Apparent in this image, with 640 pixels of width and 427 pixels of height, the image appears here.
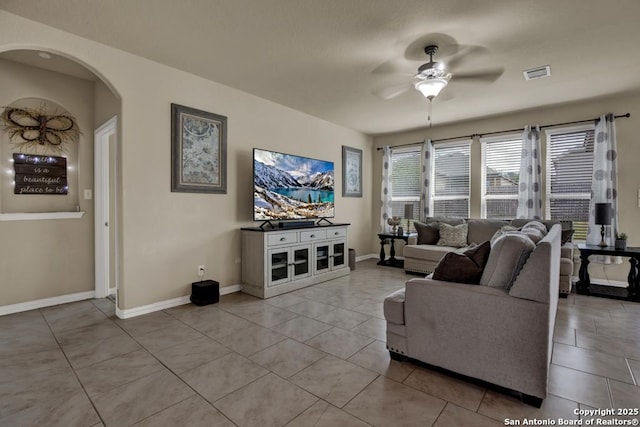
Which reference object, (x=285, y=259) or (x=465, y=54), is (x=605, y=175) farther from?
(x=285, y=259)

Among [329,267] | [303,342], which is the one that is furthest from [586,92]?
[303,342]

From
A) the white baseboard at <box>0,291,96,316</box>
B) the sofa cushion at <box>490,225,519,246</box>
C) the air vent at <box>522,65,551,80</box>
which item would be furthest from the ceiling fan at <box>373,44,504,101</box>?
the white baseboard at <box>0,291,96,316</box>

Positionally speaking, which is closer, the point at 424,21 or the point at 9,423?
the point at 9,423

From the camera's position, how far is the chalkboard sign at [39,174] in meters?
3.37

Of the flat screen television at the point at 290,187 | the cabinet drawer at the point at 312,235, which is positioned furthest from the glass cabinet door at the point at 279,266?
the flat screen television at the point at 290,187

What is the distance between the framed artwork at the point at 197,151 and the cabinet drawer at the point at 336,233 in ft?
5.46

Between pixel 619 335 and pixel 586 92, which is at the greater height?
pixel 586 92

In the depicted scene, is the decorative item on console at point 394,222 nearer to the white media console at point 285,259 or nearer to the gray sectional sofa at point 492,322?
the white media console at point 285,259

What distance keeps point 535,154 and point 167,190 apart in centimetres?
521

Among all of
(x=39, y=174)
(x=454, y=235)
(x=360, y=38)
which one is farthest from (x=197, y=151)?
(x=454, y=235)

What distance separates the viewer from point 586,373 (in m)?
2.11

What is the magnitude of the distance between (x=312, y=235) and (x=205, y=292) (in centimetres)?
161

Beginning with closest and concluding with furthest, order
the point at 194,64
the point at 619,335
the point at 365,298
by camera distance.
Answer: the point at 619,335, the point at 194,64, the point at 365,298

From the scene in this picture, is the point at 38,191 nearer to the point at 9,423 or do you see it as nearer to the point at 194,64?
the point at 194,64
